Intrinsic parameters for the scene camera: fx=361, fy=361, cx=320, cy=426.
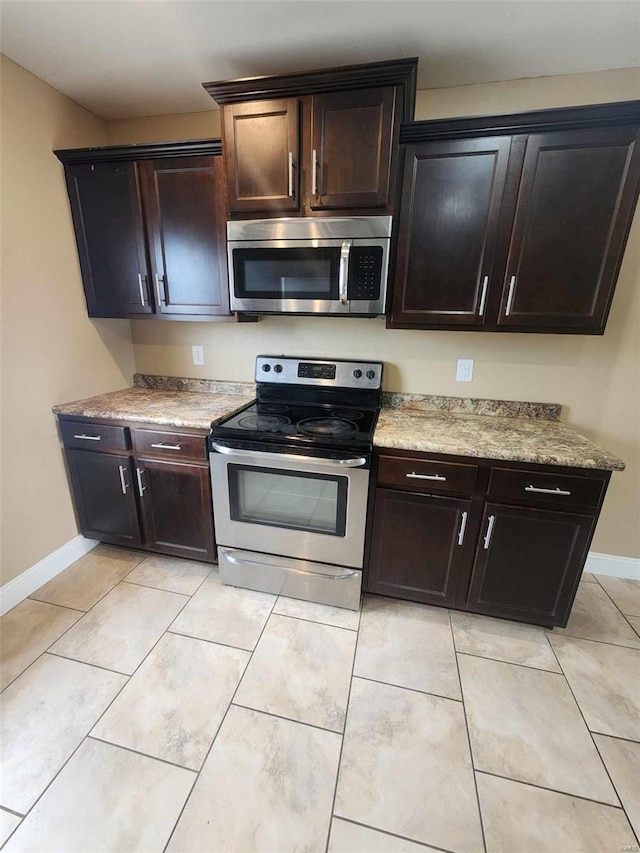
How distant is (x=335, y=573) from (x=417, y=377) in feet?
3.85

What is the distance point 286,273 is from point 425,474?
1.17 meters

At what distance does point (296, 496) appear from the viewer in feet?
5.85

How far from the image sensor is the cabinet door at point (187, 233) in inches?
71.5

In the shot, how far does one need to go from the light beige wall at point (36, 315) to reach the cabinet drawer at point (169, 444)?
0.53 m

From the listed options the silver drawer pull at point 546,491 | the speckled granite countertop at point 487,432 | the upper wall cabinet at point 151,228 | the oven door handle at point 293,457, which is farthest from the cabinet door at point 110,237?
the silver drawer pull at point 546,491

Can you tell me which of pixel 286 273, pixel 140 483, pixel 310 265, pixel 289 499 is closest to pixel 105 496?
pixel 140 483

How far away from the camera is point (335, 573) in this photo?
5.94 ft

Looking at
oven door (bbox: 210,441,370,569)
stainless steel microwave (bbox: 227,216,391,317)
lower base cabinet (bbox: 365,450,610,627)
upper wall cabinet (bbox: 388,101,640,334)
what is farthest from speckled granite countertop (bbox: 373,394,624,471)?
stainless steel microwave (bbox: 227,216,391,317)

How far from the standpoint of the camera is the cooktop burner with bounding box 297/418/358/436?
1735 mm

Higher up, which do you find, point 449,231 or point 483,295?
point 449,231

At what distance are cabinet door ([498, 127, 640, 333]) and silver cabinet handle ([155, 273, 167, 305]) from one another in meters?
1.75

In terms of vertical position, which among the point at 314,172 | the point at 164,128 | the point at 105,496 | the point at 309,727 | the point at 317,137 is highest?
the point at 164,128

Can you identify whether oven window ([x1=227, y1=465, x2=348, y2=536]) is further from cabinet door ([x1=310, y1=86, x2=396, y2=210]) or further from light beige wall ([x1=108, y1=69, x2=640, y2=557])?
cabinet door ([x1=310, y1=86, x2=396, y2=210])

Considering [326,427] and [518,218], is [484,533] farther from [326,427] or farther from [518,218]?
[518,218]
